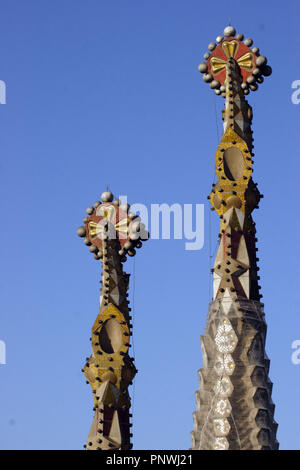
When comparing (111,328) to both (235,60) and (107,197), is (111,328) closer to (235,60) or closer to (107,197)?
(107,197)

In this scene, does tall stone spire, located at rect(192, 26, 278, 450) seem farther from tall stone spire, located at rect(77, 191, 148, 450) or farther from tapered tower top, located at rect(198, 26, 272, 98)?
tall stone spire, located at rect(77, 191, 148, 450)

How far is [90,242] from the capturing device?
4434cm

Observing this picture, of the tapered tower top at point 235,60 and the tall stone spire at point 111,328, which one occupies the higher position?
the tapered tower top at point 235,60

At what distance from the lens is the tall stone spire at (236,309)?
4006 centimetres

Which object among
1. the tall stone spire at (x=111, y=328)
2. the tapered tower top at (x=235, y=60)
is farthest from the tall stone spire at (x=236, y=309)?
the tall stone spire at (x=111, y=328)

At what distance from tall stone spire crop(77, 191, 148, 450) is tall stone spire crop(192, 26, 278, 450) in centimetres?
260

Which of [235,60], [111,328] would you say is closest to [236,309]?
[111,328]

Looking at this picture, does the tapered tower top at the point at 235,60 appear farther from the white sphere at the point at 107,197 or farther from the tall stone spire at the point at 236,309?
the white sphere at the point at 107,197

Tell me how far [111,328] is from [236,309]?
448 cm

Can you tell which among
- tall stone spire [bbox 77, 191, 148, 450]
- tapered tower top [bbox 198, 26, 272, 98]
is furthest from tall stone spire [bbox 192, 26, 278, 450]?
tall stone spire [bbox 77, 191, 148, 450]

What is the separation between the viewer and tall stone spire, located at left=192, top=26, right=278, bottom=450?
40062 millimetres

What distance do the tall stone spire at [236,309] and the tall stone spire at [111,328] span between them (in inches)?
102

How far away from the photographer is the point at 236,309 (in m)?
41.1
